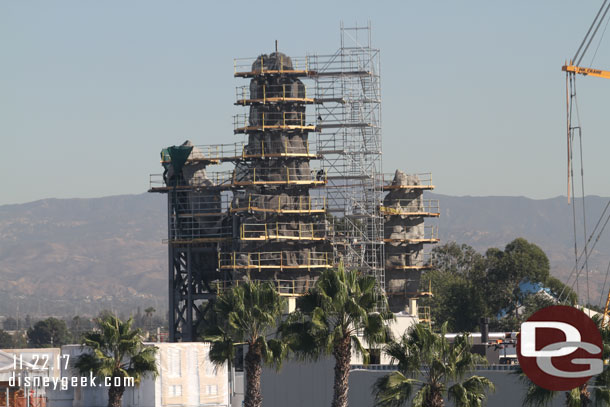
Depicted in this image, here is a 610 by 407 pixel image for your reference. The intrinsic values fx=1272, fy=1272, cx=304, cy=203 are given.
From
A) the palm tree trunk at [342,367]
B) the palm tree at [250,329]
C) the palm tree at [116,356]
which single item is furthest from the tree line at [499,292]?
the palm tree trunk at [342,367]

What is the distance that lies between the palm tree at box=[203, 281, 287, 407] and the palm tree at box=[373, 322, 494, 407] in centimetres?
982

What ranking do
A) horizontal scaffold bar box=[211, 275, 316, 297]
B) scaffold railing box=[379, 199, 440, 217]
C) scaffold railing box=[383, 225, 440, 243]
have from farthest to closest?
scaffold railing box=[379, 199, 440, 217], scaffold railing box=[383, 225, 440, 243], horizontal scaffold bar box=[211, 275, 316, 297]

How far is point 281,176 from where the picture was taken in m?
98.0

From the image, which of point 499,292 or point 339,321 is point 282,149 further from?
point 499,292

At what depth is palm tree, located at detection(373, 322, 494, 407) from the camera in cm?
5106

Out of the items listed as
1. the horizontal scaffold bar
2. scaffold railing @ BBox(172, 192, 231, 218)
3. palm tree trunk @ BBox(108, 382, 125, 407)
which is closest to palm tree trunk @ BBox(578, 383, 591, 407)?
palm tree trunk @ BBox(108, 382, 125, 407)

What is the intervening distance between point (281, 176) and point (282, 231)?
4.48 m

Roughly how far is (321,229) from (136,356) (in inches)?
1389

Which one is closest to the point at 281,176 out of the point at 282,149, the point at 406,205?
the point at 282,149

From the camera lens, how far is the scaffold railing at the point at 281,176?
97125mm

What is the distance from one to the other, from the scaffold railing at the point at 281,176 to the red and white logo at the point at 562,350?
46615 millimetres

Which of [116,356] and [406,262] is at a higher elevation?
[406,262]

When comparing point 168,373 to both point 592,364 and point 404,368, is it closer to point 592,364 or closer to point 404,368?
point 404,368

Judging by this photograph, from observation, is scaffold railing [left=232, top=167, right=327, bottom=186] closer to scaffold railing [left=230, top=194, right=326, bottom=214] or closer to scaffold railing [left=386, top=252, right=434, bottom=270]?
scaffold railing [left=230, top=194, right=326, bottom=214]
